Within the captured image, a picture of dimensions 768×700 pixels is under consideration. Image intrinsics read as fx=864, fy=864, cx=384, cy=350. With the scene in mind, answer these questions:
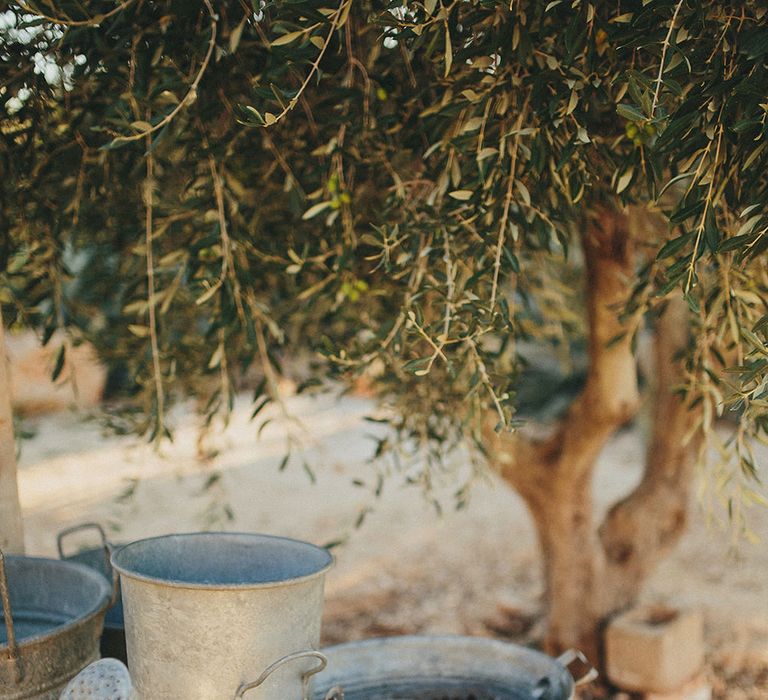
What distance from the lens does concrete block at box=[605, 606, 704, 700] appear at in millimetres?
4070

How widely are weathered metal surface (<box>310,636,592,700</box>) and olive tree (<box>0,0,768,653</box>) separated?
591 millimetres

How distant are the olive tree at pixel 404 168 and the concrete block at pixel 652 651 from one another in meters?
1.54

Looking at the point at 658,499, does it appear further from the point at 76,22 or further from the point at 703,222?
the point at 76,22

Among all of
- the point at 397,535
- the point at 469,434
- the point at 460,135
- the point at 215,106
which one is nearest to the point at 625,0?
the point at 460,135

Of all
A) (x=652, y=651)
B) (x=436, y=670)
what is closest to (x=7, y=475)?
(x=436, y=670)

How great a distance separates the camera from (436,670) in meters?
2.39

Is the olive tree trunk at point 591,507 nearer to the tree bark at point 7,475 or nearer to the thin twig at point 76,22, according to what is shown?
the tree bark at point 7,475

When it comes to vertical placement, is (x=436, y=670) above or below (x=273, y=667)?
below

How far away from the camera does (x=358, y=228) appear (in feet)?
8.79

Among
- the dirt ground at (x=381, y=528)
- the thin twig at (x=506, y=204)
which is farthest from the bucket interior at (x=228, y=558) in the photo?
the dirt ground at (x=381, y=528)

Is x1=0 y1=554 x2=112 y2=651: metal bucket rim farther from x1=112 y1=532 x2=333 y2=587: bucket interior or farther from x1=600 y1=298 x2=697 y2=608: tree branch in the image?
x1=600 y1=298 x2=697 y2=608: tree branch

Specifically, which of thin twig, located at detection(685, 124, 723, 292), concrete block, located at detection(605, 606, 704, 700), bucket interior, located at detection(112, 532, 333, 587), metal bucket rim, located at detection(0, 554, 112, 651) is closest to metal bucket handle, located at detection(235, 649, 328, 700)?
bucket interior, located at detection(112, 532, 333, 587)

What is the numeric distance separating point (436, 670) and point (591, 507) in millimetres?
2146

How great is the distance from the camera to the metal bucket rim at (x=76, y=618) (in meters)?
1.76
